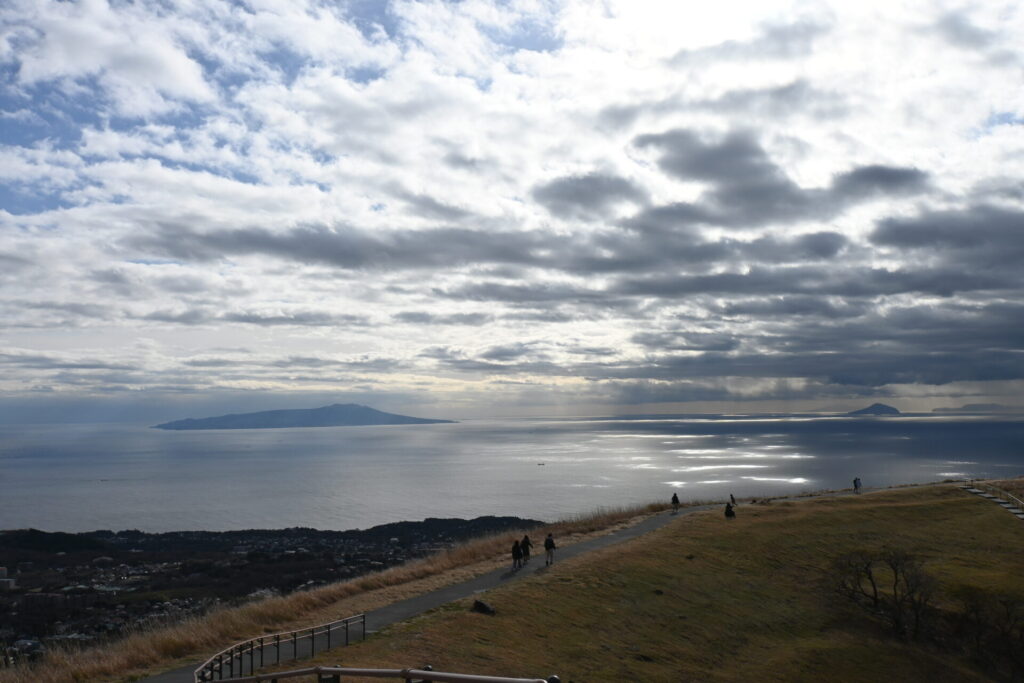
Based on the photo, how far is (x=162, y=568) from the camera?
60656 mm

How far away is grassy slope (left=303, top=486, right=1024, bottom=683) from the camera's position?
805 inches

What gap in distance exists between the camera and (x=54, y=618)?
39.4 m

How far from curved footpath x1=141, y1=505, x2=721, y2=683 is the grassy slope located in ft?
3.93

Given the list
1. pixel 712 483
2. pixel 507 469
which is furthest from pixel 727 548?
pixel 507 469

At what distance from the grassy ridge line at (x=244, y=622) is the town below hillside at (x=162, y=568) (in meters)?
9.67

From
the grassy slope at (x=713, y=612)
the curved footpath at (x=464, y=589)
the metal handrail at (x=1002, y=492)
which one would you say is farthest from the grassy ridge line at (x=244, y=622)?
the metal handrail at (x=1002, y=492)

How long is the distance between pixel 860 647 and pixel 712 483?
344 ft

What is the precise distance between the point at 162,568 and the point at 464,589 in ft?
150

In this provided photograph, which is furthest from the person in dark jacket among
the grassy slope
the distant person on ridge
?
the grassy slope

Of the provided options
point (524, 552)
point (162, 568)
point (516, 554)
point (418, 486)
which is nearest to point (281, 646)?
point (516, 554)

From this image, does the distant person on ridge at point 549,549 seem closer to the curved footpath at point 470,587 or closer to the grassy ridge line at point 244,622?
the curved footpath at point 470,587

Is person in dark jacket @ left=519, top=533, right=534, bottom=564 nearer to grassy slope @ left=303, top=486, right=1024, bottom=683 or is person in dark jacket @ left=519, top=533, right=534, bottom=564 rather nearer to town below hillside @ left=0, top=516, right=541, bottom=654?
grassy slope @ left=303, top=486, right=1024, bottom=683

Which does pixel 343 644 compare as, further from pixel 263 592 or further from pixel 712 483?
pixel 712 483

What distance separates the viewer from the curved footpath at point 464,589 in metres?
17.2
